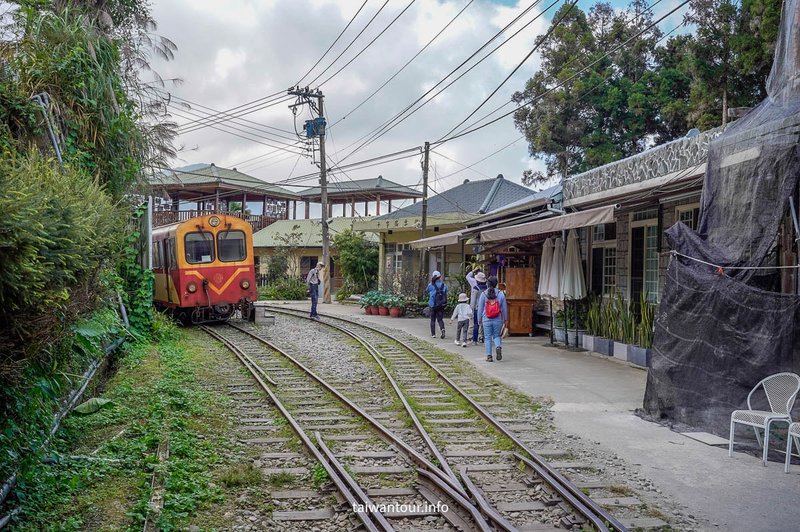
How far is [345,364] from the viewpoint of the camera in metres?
13.0

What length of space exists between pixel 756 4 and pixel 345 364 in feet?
44.9

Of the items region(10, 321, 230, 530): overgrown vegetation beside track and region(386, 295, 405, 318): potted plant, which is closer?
region(10, 321, 230, 530): overgrown vegetation beside track

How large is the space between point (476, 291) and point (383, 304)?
8.59m

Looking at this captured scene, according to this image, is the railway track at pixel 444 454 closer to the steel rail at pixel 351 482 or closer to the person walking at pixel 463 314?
the steel rail at pixel 351 482

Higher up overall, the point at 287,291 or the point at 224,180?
the point at 224,180

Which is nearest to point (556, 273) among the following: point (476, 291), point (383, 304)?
point (476, 291)

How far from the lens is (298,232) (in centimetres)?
4022

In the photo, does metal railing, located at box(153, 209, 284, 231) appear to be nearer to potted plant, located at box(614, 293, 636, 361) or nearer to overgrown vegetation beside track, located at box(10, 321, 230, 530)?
potted plant, located at box(614, 293, 636, 361)

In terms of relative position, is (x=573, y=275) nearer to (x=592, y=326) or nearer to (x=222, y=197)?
(x=592, y=326)

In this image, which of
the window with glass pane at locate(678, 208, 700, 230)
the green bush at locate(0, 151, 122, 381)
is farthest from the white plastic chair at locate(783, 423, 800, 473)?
the green bush at locate(0, 151, 122, 381)

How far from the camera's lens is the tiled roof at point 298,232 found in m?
37.9

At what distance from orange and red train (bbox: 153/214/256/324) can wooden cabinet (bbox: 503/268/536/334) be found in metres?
7.00

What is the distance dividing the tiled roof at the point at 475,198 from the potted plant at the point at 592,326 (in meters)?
13.0

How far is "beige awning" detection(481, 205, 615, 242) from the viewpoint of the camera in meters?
11.0
